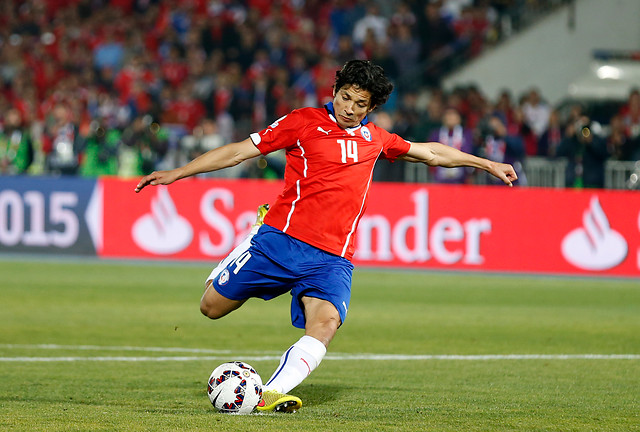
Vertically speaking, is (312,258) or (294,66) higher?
(294,66)

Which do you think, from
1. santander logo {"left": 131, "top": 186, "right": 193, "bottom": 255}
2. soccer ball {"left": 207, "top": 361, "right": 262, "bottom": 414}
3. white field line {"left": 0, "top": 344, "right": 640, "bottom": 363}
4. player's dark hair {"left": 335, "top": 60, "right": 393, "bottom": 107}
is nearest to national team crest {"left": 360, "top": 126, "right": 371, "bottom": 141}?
player's dark hair {"left": 335, "top": 60, "right": 393, "bottom": 107}

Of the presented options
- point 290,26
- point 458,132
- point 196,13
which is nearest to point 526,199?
point 458,132

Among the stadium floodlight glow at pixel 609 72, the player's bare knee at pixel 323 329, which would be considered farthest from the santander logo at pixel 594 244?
the player's bare knee at pixel 323 329

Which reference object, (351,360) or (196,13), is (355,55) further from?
(351,360)

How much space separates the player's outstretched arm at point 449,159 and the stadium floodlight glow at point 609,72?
52.0 ft

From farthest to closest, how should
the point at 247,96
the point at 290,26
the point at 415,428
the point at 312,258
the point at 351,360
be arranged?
the point at 290,26 < the point at 247,96 < the point at 351,360 < the point at 312,258 < the point at 415,428

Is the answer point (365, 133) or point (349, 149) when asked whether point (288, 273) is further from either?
point (365, 133)

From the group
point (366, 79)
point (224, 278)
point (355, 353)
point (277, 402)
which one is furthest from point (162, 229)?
point (277, 402)

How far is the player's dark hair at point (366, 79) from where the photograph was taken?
6477 millimetres

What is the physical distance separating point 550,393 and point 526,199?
957 cm

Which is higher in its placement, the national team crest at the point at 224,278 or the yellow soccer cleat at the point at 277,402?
the national team crest at the point at 224,278

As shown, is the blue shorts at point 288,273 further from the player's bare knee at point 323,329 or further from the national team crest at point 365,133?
the national team crest at point 365,133

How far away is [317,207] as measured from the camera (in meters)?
6.69

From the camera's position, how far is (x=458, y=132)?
17766mm
